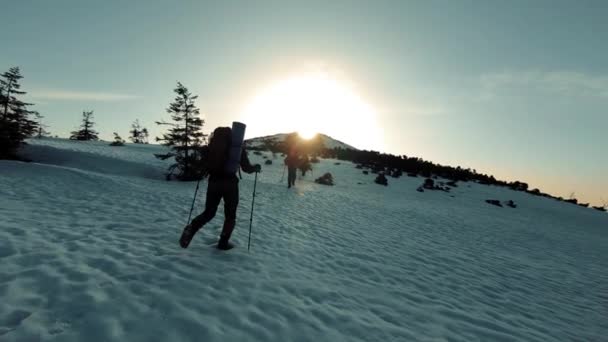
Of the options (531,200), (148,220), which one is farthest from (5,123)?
(531,200)

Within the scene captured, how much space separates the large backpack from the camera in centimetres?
565

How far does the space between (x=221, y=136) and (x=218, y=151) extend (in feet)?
0.98

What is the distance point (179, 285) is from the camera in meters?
4.46

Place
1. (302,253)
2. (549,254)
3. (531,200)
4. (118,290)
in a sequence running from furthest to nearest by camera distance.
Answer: (531,200) < (549,254) < (302,253) < (118,290)

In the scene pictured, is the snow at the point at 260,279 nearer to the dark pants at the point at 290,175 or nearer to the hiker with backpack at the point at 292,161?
the hiker with backpack at the point at 292,161

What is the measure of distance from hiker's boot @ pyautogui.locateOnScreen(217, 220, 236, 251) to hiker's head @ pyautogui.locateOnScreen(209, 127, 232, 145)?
5.44 feet

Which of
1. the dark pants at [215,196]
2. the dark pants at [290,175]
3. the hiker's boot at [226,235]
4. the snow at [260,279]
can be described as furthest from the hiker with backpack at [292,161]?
the dark pants at [215,196]

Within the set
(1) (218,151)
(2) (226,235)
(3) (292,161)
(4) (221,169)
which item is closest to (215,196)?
(4) (221,169)

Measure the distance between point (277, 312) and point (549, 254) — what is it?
13.7 metres

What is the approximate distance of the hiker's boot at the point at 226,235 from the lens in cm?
610

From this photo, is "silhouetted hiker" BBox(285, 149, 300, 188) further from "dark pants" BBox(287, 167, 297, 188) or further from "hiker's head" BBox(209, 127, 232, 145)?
"hiker's head" BBox(209, 127, 232, 145)

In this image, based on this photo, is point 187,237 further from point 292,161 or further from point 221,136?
point 292,161

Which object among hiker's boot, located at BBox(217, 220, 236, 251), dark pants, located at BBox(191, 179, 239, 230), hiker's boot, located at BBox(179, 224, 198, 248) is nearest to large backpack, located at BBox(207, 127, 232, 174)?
dark pants, located at BBox(191, 179, 239, 230)

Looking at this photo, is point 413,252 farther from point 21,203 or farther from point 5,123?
point 5,123
